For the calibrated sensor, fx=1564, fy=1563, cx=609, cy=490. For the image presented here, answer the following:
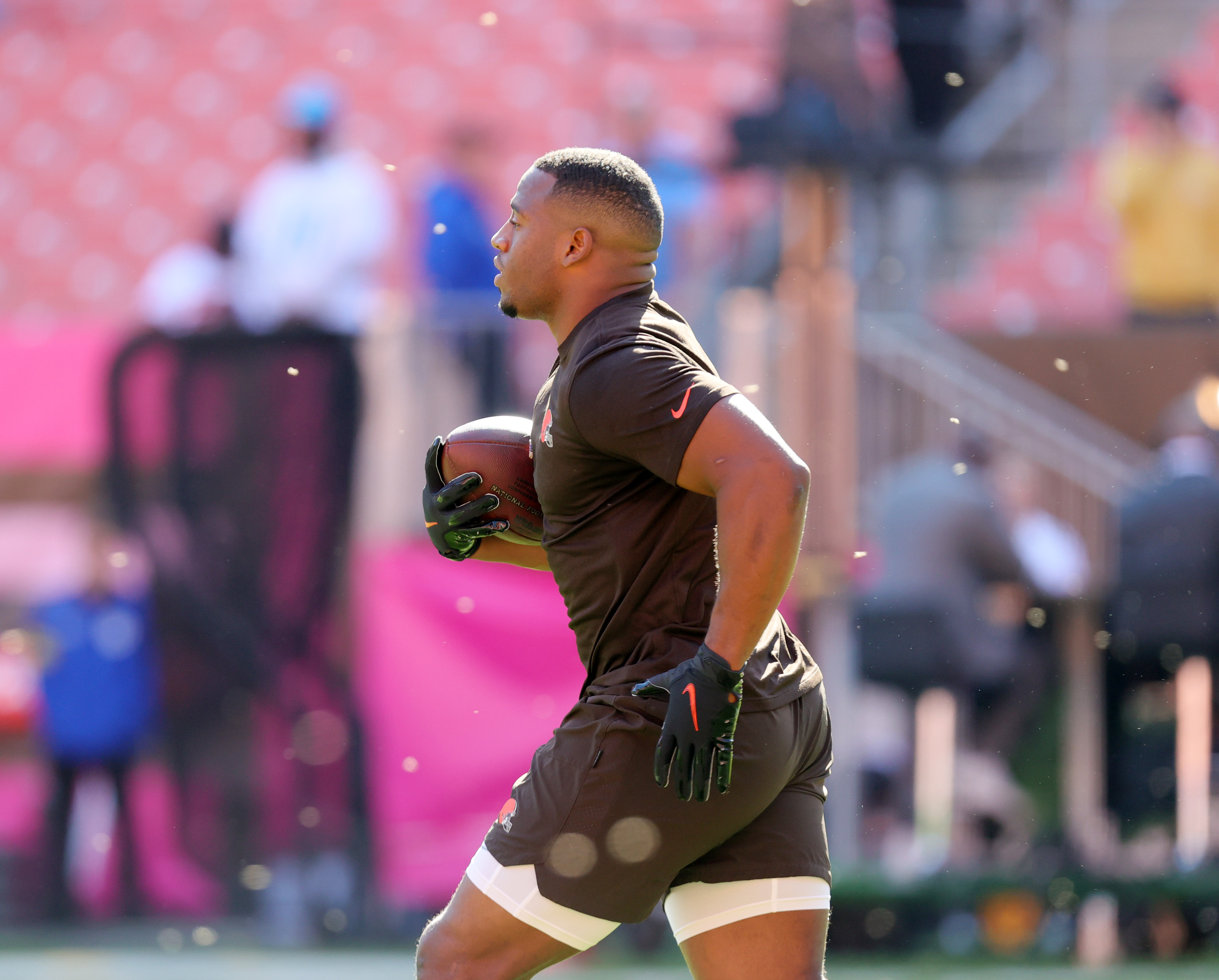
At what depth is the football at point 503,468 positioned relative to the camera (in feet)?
10.4

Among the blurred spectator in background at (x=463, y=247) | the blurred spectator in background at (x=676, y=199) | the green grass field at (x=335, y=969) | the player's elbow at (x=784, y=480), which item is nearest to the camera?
the player's elbow at (x=784, y=480)

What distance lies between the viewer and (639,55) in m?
11.5

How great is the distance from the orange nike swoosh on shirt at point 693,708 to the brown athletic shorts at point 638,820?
7.0 inches

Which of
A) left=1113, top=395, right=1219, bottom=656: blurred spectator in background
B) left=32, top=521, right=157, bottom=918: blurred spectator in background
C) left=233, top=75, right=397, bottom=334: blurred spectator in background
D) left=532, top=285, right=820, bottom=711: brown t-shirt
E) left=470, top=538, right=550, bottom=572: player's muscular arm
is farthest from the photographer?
left=233, top=75, right=397, bottom=334: blurred spectator in background

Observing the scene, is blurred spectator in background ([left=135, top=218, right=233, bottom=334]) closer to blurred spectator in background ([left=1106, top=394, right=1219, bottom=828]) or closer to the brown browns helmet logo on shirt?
blurred spectator in background ([left=1106, top=394, right=1219, bottom=828])

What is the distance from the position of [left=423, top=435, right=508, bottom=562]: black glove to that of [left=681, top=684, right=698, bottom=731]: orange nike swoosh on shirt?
75 cm

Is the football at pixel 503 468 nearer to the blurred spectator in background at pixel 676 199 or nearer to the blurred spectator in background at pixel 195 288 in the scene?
the blurred spectator in background at pixel 195 288

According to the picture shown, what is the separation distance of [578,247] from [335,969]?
437 centimetres

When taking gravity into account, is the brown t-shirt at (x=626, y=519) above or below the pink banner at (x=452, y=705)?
above

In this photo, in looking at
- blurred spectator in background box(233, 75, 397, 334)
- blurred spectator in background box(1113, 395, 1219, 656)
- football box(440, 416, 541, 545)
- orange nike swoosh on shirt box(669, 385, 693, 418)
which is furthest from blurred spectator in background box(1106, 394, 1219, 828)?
orange nike swoosh on shirt box(669, 385, 693, 418)

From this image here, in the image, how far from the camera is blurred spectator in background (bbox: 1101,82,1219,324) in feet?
26.3

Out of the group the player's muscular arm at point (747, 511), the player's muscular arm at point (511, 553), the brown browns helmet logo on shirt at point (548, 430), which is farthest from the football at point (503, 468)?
the player's muscular arm at point (747, 511)

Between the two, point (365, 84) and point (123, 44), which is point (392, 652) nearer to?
point (365, 84)

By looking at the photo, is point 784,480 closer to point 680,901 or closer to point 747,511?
point 747,511
